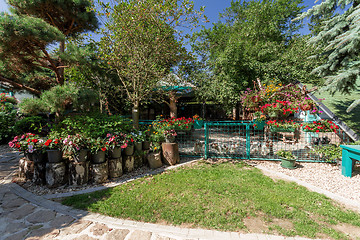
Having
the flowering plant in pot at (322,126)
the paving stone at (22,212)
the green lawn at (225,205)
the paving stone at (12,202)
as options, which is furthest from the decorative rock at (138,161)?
the flowering plant in pot at (322,126)

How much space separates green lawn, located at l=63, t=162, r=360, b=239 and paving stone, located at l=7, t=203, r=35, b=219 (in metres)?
0.61

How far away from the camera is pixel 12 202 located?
299cm

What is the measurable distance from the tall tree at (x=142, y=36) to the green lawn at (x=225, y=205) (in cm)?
262

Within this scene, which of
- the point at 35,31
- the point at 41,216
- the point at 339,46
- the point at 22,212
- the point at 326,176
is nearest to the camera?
the point at 41,216

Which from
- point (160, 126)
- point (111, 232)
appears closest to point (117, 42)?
point (160, 126)

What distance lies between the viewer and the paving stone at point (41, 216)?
2508 mm

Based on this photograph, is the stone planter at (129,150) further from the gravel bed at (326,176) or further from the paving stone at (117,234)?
the gravel bed at (326,176)

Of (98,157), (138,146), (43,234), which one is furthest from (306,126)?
(43,234)

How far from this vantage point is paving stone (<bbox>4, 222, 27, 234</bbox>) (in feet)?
7.47

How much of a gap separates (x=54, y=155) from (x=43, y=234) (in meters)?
1.70

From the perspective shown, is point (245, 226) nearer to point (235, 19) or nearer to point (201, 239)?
point (201, 239)

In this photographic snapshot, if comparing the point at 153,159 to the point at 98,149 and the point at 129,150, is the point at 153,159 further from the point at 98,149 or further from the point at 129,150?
the point at 98,149

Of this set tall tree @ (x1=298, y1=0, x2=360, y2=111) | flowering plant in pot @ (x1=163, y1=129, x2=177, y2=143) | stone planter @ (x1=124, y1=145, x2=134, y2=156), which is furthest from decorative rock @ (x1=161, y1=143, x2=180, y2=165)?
tall tree @ (x1=298, y1=0, x2=360, y2=111)

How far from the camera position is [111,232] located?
224cm
